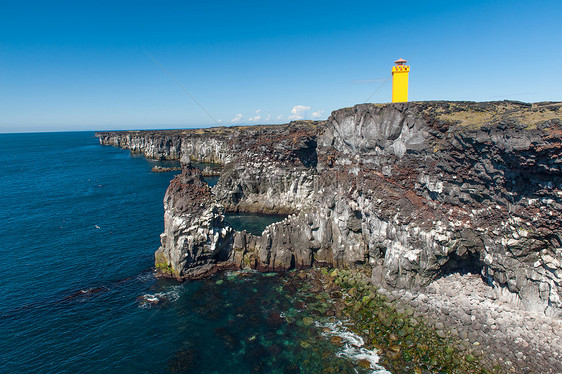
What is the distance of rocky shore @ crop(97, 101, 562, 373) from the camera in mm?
23422

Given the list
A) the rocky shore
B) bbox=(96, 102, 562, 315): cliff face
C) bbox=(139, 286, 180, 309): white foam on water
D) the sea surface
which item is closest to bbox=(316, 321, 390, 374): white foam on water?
the sea surface

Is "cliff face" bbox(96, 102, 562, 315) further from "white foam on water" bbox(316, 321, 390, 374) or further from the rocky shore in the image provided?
"white foam on water" bbox(316, 321, 390, 374)

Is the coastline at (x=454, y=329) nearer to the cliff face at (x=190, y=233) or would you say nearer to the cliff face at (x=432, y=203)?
the cliff face at (x=432, y=203)

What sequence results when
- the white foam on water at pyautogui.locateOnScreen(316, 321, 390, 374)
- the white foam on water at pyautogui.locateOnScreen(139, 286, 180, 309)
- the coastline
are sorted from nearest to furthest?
1. the coastline
2. the white foam on water at pyautogui.locateOnScreen(316, 321, 390, 374)
3. the white foam on water at pyautogui.locateOnScreen(139, 286, 180, 309)

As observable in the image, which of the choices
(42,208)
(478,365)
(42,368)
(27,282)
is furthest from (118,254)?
(478,365)

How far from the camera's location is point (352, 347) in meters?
26.3

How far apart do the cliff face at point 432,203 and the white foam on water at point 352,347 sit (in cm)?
770

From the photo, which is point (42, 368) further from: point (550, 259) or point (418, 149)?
point (550, 259)

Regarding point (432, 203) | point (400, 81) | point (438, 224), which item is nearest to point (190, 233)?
point (432, 203)

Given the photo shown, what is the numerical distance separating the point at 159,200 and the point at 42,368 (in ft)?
171

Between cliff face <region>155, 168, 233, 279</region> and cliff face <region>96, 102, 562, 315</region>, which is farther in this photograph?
cliff face <region>155, 168, 233, 279</region>

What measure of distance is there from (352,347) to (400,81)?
30568mm

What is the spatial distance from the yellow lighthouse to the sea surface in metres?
26.8

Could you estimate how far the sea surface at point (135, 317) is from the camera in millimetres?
25375
